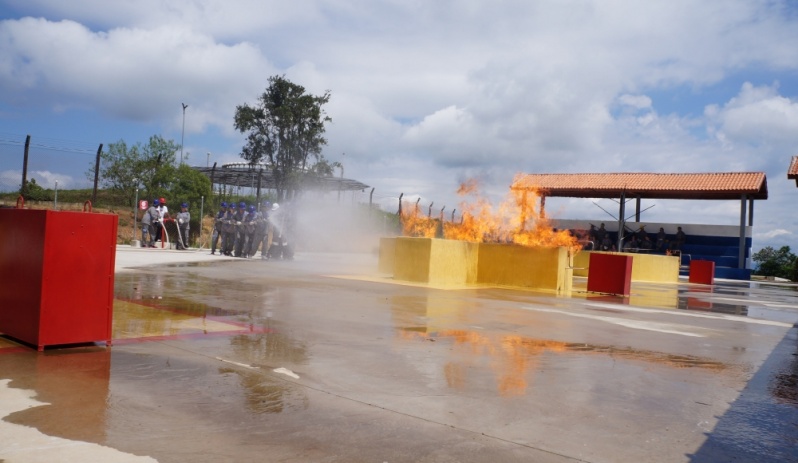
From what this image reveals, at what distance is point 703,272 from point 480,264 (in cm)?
1507

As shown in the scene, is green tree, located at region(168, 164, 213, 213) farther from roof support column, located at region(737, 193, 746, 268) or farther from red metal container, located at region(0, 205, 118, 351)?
roof support column, located at region(737, 193, 746, 268)

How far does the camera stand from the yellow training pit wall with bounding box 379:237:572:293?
15234 mm

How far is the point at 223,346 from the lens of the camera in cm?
627

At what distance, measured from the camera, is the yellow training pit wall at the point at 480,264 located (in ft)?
50.0

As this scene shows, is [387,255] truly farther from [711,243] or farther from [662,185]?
[711,243]

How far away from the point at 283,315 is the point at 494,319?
332 centimetres

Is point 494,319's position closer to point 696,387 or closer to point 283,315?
point 283,315

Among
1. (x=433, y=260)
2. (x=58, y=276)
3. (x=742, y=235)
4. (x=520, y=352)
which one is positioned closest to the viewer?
(x=58, y=276)

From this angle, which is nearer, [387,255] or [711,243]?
[387,255]

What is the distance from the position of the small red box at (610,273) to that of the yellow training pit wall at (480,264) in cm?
78

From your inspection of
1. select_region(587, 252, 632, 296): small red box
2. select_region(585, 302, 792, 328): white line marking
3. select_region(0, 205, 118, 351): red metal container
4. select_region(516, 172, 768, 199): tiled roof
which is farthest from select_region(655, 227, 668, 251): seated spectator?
select_region(0, 205, 118, 351): red metal container

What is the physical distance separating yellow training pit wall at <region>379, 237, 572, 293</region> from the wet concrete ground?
18.3 ft

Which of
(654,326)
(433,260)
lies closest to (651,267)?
(433,260)

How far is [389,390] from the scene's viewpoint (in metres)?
4.91
